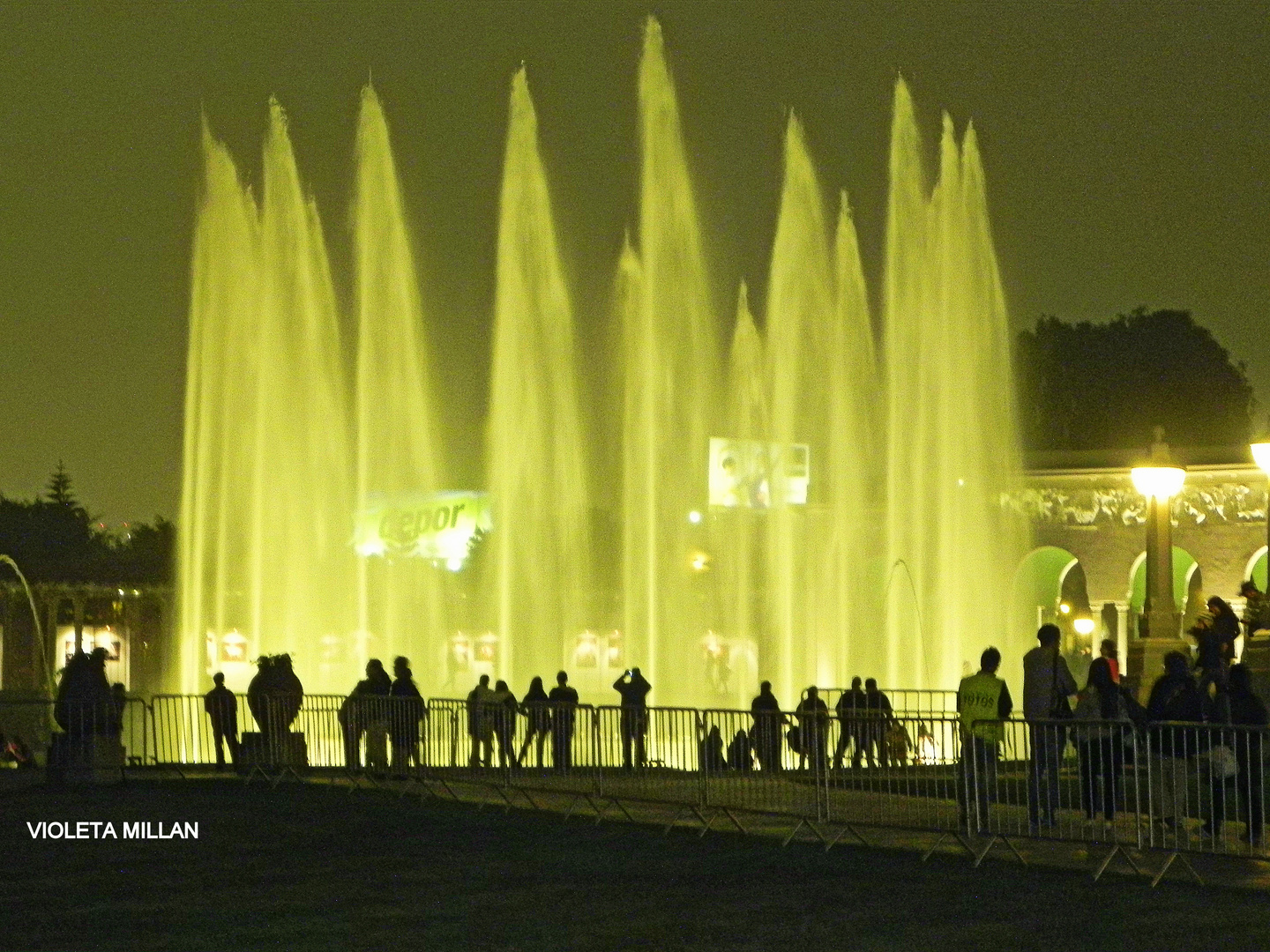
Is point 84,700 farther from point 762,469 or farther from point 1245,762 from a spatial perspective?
point 762,469

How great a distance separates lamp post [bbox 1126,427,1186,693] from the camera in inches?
1069

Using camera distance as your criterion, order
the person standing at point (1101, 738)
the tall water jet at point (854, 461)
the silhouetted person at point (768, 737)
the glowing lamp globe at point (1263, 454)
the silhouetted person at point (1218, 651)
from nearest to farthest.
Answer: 1. the person standing at point (1101, 738)
2. the silhouetted person at point (1218, 651)
3. the silhouetted person at point (768, 737)
4. the glowing lamp globe at point (1263, 454)
5. the tall water jet at point (854, 461)

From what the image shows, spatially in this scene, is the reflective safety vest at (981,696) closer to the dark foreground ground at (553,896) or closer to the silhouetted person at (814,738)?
the silhouetted person at (814,738)

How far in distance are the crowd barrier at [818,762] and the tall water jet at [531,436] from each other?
15002 millimetres

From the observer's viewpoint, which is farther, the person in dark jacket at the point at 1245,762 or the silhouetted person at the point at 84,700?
→ the silhouetted person at the point at 84,700

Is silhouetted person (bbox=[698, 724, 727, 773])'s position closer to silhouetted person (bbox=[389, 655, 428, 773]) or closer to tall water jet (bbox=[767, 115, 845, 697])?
silhouetted person (bbox=[389, 655, 428, 773])

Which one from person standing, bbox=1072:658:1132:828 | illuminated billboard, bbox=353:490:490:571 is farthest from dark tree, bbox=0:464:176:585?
person standing, bbox=1072:658:1132:828

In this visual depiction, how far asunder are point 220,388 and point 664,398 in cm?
828

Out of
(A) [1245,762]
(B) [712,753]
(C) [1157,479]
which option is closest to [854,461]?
(C) [1157,479]

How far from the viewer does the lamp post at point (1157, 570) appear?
27156 millimetres

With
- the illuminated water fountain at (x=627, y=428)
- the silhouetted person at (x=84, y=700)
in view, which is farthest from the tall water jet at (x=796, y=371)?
the silhouetted person at (x=84, y=700)

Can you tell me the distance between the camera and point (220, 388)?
116ft

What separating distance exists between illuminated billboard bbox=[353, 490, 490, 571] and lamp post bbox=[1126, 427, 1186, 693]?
13021 mm

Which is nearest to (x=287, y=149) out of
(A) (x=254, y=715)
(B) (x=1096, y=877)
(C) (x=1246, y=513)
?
(A) (x=254, y=715)
